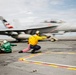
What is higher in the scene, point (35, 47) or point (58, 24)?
point (58, 24)

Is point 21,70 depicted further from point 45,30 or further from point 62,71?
point 45,30

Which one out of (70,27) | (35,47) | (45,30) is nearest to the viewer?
(35,47)

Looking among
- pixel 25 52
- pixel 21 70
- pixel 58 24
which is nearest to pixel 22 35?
pixel 58 24

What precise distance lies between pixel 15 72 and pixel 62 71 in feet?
5.92

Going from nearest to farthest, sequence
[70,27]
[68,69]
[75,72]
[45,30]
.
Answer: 1. [75,72]
2. [68,69]
3. [70,27]
4. [45,30]

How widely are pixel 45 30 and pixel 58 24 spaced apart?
1.94 meters

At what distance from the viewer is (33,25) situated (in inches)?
1034

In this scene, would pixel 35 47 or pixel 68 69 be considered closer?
pixel 68 69

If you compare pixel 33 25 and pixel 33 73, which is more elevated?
pixel 33 25

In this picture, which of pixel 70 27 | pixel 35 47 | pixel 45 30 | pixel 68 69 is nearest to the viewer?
pixel 68 69

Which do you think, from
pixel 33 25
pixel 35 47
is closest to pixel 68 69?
pixel 35 47

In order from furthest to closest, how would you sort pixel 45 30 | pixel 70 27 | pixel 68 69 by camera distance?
pixel 45 30
pixel 70 27
pixel 68 69

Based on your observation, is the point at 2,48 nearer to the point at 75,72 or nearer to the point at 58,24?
the point at 75,72

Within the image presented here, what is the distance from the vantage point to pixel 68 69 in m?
7.40
